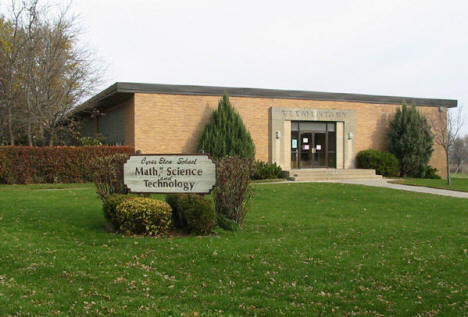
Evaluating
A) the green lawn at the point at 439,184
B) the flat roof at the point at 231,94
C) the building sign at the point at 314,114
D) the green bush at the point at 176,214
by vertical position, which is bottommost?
the green lawn at the point at 439,184

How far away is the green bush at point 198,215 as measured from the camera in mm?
8000

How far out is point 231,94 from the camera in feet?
74.0

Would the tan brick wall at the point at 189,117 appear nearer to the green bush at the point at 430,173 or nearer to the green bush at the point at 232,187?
the green bush at the point at 430,173

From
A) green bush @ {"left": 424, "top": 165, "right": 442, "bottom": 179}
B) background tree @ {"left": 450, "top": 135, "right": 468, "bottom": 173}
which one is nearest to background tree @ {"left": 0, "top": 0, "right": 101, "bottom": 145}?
green bush @ {"left": 424, "top": 165, "right": 442, "bottom": 179}

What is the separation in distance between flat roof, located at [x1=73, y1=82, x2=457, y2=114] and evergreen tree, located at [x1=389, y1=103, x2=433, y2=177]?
3.95ft

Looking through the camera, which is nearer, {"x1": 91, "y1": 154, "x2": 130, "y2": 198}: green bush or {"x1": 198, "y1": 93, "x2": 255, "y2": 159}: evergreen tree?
{"x1": 91, "y1": 154, "x2": 130, "y2": 198}: green bush

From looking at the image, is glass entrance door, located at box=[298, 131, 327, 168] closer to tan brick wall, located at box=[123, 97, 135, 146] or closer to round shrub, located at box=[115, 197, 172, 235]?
tan brick wall, located at box=[123, 97, 135, 146]

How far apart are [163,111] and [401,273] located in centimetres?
1694

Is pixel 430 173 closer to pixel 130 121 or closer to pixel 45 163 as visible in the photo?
pixel 130 121

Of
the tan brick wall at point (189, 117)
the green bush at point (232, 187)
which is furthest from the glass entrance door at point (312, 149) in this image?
the green bush at point (232, 187)

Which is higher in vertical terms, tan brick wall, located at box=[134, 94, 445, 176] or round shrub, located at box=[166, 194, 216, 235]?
tan brick wall, located at box=[134, 94, 445, 176]

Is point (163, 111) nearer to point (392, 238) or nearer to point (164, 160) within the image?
point (164, 160)

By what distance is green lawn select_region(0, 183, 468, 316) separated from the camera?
15.3ft

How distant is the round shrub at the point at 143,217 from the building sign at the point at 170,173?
2.53 ft
